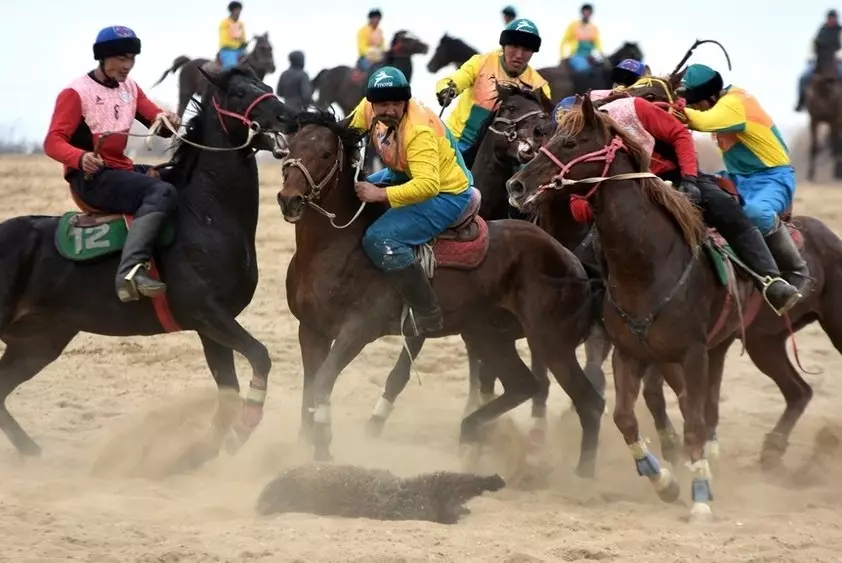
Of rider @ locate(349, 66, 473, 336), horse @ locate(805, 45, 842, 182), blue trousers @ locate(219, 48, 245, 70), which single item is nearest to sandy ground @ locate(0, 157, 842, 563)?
rider @ locate(349, 66, 473, 336)

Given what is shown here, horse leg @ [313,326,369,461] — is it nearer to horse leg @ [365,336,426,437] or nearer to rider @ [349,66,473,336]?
rider @ [349,66,473,336]

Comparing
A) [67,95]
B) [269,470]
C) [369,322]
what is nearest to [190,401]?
[269,470]

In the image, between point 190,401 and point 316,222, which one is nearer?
point 316,222

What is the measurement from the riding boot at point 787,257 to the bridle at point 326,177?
2556 millimetres

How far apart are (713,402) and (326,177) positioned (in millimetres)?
3169

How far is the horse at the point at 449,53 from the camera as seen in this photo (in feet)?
60.8

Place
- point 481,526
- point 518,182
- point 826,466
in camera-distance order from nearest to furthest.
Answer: point 481,526
point 518,182
point 826,466

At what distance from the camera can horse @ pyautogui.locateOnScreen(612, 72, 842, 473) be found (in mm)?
8695

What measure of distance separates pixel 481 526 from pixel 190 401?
9.69ft

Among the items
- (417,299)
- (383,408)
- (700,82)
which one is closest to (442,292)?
(417,299)

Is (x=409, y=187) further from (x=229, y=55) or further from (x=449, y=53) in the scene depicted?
(x=229, y=55)

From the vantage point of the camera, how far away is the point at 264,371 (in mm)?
7918

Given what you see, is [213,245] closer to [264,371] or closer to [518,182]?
[264,371]

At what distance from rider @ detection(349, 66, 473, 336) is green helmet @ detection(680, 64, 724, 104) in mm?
1484
